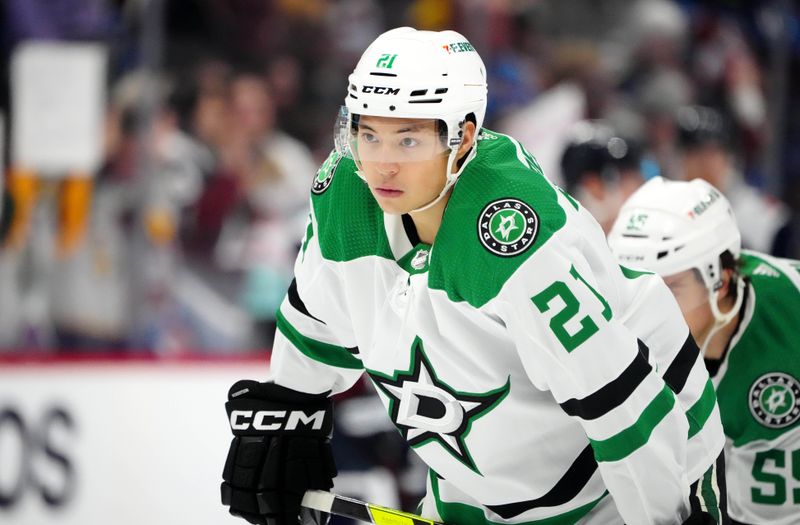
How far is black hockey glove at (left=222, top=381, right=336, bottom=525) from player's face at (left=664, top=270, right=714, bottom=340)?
78 centimetres

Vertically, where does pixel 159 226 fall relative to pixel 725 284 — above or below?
below

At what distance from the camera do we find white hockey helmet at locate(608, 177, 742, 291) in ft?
8.14

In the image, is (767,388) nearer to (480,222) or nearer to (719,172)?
(480,222)

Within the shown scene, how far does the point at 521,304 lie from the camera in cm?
178

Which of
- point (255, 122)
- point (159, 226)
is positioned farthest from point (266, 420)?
point (255, 122)

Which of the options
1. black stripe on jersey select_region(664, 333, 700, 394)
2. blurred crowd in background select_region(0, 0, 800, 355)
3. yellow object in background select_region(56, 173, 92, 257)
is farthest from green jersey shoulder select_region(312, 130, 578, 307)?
yellow object in background select_region(56, 173, 92, 257)

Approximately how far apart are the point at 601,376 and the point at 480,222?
0.95 feet

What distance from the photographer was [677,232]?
250 centimetres

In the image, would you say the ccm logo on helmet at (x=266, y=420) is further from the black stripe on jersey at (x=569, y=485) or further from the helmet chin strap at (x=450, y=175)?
the helmet chin strap at (x=450, y=175)

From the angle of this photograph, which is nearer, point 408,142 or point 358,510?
point 408,142

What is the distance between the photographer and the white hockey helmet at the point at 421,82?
1892 mm

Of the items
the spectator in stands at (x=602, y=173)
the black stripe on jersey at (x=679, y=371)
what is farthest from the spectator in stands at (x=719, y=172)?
the black stripe on jersey at (x=679, y=371)

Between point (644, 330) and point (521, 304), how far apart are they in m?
0.32

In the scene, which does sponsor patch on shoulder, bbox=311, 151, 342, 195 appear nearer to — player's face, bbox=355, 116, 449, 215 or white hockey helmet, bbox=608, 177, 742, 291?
player's face, bbox=355, 116, 449, 215
